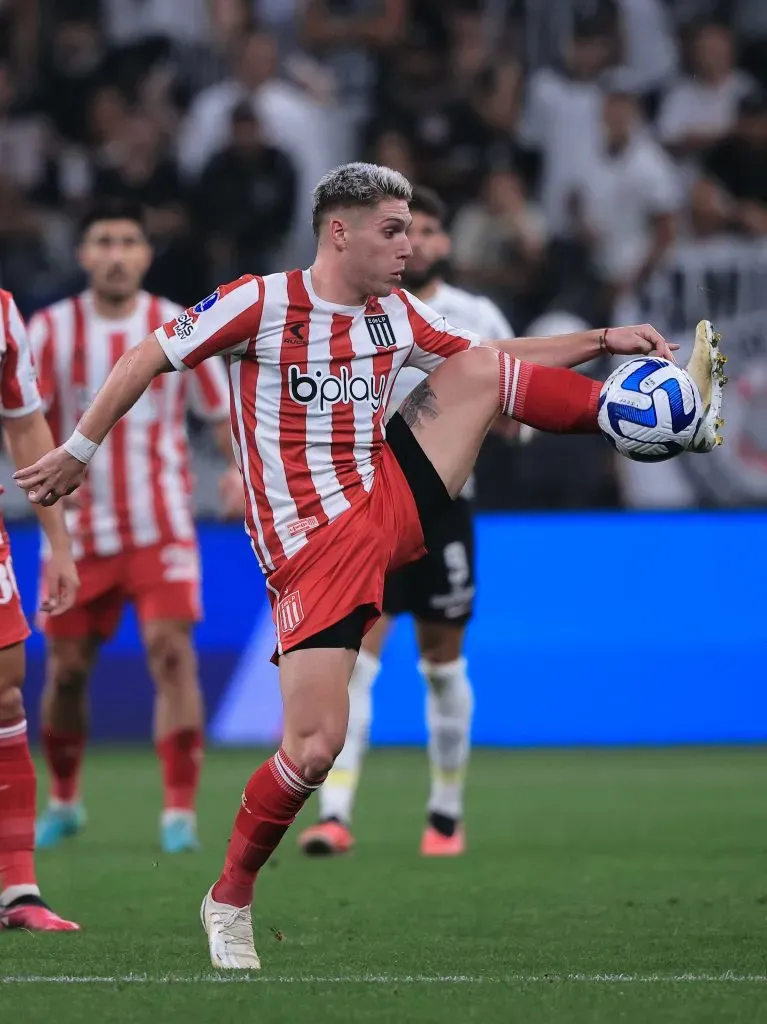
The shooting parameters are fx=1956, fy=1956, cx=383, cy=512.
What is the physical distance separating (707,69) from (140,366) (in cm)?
945

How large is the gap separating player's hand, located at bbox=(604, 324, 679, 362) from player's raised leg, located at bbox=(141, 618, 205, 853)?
10.2ft

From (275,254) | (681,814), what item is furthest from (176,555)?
(275,254)

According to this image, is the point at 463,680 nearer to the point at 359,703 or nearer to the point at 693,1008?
the point at 359,703

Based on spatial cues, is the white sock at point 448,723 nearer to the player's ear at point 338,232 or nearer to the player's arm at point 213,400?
the player's arm at point 213,400

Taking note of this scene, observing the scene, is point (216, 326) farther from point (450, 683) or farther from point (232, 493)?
point (450, 683)

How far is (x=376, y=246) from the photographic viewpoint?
497 centimetres

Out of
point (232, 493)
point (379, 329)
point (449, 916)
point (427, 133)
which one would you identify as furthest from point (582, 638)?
point (379, 329)

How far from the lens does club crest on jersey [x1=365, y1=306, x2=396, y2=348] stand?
5.06 meters

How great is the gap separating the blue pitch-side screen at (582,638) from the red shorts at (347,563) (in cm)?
568

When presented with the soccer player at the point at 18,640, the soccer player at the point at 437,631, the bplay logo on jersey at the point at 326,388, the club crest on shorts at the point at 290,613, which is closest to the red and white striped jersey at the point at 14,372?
the soccer player at the point at 18,640

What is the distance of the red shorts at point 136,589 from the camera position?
7648 millimetres

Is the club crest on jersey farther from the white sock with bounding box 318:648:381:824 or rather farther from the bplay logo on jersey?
the white sock with bounding box 318:648:381:824

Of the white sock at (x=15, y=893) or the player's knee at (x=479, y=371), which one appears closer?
the player's knee at (x=479, y=371)

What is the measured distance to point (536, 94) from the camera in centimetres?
1341
